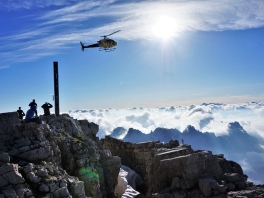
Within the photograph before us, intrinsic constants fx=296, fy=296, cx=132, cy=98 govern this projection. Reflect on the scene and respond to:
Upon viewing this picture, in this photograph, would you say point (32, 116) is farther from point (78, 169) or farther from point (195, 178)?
point (195, 178)

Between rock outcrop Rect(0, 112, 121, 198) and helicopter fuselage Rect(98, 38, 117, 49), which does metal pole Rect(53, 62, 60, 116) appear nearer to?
rock outcrop Rect(0, 112, 121, 198)

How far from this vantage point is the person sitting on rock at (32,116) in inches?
867

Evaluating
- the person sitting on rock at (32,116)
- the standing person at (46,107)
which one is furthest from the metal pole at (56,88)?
the person sitting on rock at (32,116)

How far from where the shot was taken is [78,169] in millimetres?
21422

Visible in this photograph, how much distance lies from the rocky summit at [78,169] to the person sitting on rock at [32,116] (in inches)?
26.6

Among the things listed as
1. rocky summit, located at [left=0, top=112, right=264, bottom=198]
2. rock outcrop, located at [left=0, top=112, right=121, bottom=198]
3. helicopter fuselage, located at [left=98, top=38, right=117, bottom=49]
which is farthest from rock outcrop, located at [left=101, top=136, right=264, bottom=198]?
helicopter fuselage, located at [left=98, top=38, right=117, bottom=49]

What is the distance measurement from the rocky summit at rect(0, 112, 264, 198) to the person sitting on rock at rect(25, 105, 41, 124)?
675 millimetres

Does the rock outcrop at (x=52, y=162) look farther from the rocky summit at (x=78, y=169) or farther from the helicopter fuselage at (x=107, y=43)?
the helicopter fuselage at (x=107, y=43)

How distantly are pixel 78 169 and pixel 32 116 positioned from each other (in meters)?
5.58

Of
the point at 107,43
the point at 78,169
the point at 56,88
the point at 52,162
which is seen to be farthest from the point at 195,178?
the point at 107,43

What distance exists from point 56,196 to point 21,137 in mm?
5697

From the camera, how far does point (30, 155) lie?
1842 cm

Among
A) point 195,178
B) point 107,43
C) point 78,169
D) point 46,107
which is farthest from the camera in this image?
point 107,43

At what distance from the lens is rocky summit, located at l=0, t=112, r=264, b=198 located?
1603 centimetres
